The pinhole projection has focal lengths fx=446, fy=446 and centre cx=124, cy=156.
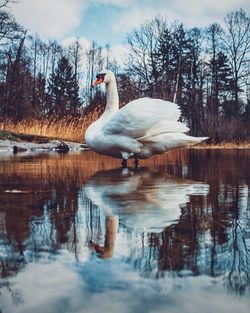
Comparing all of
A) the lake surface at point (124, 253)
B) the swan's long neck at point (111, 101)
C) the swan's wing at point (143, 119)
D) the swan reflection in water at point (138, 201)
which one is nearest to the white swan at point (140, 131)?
the swan's wing at point (143, 119)

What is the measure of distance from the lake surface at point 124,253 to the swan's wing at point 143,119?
293cm

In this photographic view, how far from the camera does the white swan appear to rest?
673 cm

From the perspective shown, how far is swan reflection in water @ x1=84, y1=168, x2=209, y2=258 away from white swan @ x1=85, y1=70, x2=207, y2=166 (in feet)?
5.33

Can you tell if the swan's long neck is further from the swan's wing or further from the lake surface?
the lake surface

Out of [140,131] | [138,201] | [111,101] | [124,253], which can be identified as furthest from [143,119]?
[124,253]

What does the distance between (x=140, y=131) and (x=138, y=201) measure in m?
3.51

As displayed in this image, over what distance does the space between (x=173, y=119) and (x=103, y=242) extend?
5319 mm

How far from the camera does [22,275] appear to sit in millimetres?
1679

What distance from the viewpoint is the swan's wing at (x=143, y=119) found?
667 centimetres

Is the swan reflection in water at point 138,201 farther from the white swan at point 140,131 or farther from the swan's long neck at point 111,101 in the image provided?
the swan's long neck at point 111,101

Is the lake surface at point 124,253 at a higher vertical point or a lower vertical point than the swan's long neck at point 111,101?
lower

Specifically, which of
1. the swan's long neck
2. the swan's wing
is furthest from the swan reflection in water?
the swan's long neck

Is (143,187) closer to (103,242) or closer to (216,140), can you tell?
(103,242)

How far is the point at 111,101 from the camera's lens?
8539mm
